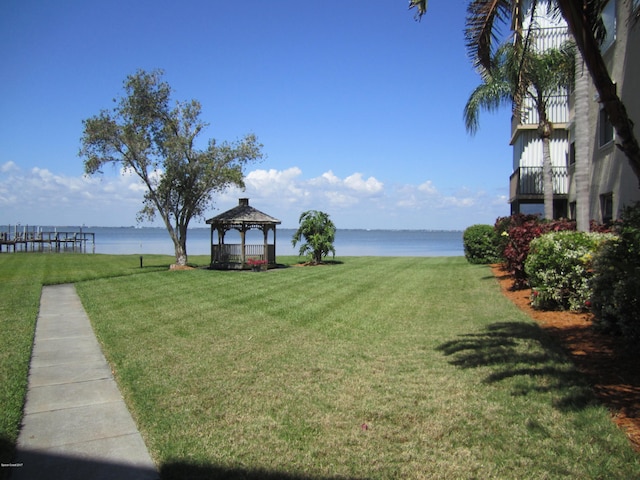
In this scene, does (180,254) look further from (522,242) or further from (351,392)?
(351,392)

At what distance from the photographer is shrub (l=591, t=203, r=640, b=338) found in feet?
19.9

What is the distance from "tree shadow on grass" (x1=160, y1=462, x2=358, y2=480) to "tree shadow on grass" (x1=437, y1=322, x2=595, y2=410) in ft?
9.30

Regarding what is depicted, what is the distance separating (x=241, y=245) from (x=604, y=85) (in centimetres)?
1995

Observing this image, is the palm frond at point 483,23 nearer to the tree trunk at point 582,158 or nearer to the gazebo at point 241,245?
the tree trunk at point 582,158

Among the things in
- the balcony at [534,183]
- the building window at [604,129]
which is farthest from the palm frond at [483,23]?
the balcony at [534,183]

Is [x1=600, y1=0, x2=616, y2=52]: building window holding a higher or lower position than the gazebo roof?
higher

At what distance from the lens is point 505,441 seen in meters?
4.23

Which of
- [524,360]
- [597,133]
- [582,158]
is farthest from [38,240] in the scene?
[524,360]

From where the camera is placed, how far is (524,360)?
6.59m

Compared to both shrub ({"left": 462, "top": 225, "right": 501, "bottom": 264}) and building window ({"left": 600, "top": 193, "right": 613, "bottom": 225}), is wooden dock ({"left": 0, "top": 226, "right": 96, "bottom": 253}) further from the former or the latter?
building window ({"left": 600, "top": 193, "right": 613, "bottom": 225})

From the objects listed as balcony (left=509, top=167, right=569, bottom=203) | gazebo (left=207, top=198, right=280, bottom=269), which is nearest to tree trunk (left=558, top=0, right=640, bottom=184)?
balcony (left=509, top=167, right=569, bottom=203)

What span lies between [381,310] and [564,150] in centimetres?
1575

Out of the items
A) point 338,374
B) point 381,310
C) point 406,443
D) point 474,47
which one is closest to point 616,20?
point 474,47

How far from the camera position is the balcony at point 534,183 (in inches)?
826
